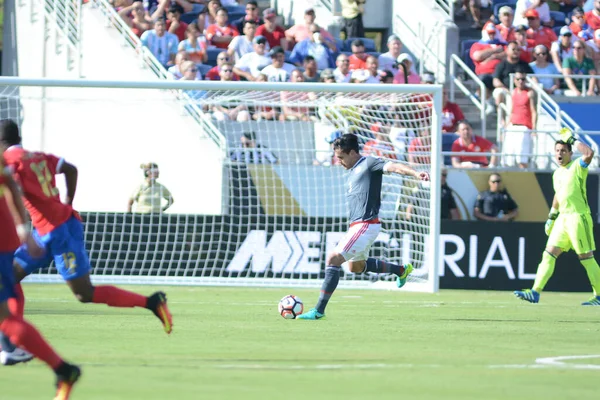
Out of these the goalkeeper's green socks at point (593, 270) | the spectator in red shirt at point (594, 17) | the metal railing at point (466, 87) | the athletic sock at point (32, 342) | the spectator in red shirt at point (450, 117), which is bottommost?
the goalkeeper's green socks at point (593, 270)

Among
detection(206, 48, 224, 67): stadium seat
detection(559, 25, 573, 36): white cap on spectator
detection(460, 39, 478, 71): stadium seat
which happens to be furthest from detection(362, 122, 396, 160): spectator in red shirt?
detection(559, 25, 573, 36): white cap on spectator

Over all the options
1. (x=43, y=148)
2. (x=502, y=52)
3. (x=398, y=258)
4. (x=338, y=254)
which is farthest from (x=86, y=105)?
(x=338, y=254)

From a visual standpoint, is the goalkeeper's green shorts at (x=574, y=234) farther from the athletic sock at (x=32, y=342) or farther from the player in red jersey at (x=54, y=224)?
the athletic sock at (x=32, y=342)

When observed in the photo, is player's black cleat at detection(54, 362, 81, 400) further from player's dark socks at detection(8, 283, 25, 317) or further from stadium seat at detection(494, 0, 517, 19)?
stadium seat at detection(494, 0, 517, 19)

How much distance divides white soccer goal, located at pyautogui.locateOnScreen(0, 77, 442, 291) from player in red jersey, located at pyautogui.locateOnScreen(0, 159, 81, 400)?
10.2m

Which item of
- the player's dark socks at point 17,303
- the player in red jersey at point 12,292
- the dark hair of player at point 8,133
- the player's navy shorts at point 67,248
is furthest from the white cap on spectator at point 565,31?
the player in red jersey at point 12,292

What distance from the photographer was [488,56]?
2388 centimetres

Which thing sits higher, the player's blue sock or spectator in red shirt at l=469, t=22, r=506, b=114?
spectator in red shirt at l=469, t=22, r=506, b=114

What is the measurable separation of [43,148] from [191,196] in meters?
3.18

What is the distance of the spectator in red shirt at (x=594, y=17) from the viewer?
25.5 metres

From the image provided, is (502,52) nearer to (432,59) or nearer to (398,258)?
(432,59)

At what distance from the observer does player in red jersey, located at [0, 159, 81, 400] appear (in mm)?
6527

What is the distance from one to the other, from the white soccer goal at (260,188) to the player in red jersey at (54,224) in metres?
7.93

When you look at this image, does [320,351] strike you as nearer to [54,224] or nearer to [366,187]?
[54,224]
